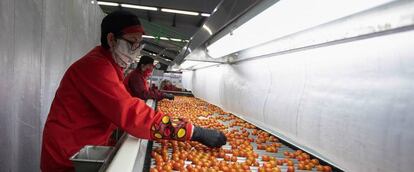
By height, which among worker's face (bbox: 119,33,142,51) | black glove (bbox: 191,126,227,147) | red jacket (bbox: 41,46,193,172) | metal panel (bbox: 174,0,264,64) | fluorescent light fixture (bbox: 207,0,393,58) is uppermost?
metal panel (bbox: 174,0,264,64)

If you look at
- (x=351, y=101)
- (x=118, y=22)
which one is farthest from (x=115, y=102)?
(x=351, y=101)

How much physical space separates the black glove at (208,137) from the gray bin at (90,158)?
735mm

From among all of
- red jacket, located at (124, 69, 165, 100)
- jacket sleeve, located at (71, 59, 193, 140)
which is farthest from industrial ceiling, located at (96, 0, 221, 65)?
jacket sleeve, located at (71, 59, 193, 140)

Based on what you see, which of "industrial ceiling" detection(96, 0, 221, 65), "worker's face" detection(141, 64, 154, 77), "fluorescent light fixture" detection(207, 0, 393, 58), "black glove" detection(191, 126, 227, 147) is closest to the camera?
"fluorescent light fixture" detection(207, 0, 393, 58)

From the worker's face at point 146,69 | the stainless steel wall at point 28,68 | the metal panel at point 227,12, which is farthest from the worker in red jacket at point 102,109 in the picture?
the worker's face at point 146,69

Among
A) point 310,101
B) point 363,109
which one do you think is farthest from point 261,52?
point 363,109

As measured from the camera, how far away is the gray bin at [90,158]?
55.6 inches

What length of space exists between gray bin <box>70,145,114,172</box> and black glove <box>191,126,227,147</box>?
735 millimetres

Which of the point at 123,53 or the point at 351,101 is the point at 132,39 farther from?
the point at 351,101

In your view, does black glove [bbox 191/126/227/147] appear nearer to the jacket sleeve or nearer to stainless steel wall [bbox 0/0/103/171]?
the jacket sleeve

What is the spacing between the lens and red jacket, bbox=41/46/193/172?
1.83 meters

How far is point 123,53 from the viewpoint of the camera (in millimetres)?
2180

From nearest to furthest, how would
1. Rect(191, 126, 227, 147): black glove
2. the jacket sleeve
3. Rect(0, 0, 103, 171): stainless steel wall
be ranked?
the jacket sleeve, Rect(191, 126, 227, 147): black glove, Rect(0, 0, 103, 171): stainless steel wall

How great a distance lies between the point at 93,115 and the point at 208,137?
34.7 inches
